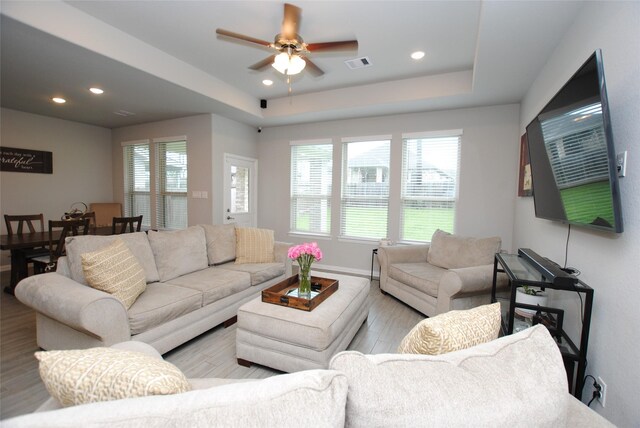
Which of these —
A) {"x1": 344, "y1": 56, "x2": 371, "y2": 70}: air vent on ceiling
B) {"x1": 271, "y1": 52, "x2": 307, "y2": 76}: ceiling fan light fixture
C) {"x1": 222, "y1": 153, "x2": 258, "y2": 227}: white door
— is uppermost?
{"x1": 344, "y1": 56, "x2": 371, "y2": 70}: air vent on ceiling

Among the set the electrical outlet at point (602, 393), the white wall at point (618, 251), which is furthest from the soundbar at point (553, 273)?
the electrical outlet at point (602, 393)

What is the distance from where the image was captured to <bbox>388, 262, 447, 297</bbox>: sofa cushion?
2996mm

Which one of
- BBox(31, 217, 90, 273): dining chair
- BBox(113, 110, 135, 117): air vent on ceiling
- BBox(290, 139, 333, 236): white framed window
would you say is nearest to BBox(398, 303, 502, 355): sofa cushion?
BBox(290, 139, 333, 236): white framed window

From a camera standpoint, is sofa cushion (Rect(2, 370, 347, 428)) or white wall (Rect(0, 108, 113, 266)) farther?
white wall (Rect(0, 108, 113, 266))

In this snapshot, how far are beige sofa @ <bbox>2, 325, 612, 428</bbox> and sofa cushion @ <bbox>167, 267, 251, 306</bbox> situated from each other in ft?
6.81

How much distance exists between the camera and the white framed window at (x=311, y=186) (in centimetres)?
503

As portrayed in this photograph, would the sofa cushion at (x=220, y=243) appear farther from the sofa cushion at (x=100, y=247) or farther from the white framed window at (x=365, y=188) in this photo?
the white framed window at (x=365, y=188)

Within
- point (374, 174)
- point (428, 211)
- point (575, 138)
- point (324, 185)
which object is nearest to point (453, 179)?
point (428, 211)

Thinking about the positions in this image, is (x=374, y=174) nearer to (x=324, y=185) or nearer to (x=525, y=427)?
(x=324, y=185)

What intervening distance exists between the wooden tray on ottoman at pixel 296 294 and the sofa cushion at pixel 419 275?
1.08m

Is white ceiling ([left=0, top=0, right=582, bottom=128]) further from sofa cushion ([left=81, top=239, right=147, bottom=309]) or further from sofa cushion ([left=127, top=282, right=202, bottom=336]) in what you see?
sofa cushion ([left=127, top=282, right=202, bottom=336])

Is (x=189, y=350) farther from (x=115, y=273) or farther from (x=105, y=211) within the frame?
(x=105, y=211)

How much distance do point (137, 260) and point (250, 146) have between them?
130 inches

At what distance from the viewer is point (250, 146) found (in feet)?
17.6
